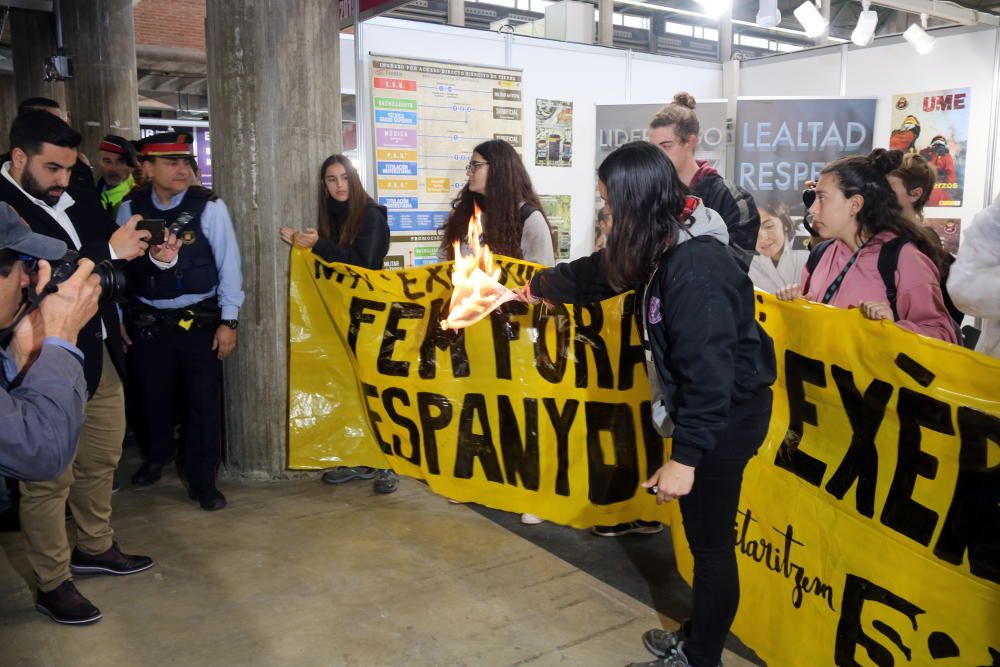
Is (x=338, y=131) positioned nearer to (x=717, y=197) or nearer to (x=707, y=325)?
(x=717, y=197)

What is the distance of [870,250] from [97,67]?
8.48 meters

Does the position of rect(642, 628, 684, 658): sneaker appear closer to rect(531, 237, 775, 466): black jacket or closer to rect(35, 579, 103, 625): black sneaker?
rect(531, 237, 775, 466): black jacket

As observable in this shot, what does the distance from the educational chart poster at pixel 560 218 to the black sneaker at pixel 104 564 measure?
442 centimetres

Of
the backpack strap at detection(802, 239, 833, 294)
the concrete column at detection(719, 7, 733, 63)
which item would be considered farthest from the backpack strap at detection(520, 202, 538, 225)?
the concrete column at detection(719, 7, 733, 63)

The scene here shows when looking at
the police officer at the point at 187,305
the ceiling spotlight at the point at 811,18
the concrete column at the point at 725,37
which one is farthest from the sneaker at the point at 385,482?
the concrete column at the point at 725,37

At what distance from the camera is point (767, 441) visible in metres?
2.97

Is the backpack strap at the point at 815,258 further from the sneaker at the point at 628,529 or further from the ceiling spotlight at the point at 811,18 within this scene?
the ceiling spotlight at the point at 811,18

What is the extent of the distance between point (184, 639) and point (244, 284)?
7.22 ft

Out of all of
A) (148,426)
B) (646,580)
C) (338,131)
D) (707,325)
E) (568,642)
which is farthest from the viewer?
(338,131)

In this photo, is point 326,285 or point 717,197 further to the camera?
point 326,285

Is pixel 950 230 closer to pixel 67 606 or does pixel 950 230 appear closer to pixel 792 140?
pixel 792 140

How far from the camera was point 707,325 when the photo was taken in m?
2.33

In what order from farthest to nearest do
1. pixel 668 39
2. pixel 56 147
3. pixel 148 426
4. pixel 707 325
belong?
pixel 668 39 → pixel 148 426 → pixel 56 147 → pixel 707 325

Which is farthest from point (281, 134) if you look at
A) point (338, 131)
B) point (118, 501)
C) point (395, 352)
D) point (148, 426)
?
point (118, 501)
